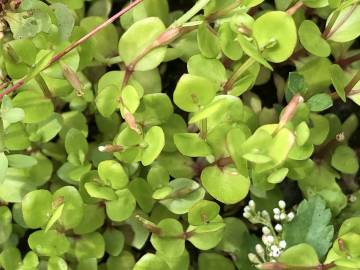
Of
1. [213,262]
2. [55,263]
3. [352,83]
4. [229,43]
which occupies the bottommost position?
[213,262]

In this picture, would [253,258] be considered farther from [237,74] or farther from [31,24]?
[31,24]

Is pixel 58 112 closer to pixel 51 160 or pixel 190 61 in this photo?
pixel 51 160

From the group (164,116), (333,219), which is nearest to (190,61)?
(164,116)

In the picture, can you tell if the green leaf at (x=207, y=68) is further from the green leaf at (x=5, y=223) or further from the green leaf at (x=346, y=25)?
the green leaf at (x=5, y=223)

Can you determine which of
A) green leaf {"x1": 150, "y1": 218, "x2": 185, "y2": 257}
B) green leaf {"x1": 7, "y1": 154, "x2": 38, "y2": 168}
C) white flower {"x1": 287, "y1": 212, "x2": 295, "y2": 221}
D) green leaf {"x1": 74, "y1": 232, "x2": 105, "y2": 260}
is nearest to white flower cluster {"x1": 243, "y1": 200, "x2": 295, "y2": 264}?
white flower {"x1": 287, "y1": 212, "x2": 295, "y2": 221}

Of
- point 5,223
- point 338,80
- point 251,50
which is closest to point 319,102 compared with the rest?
point 338,80

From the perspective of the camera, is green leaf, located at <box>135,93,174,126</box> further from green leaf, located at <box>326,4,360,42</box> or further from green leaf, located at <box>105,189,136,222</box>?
green leaf, located at <box>326,4,360,42</box>
